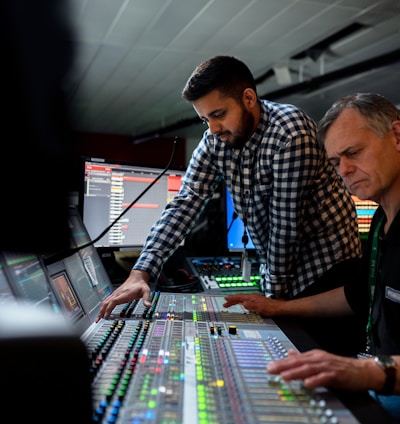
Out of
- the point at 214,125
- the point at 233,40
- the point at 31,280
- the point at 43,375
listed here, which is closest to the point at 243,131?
the point at 214,125

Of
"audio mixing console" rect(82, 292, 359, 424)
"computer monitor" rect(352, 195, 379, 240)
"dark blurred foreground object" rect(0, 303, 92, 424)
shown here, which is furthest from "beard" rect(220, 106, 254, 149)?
"computer monitor" rect(352, 195, 379, 240)

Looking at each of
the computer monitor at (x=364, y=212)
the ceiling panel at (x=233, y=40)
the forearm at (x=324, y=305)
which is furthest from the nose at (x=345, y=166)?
the ceiling panel at (x=233, y=40)

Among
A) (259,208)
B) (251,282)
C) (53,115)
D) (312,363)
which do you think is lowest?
(251,282)

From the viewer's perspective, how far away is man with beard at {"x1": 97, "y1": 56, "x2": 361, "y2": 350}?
4.47ft

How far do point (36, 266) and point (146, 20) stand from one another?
418cm

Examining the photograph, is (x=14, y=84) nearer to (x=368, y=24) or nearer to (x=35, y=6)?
(x=35, y=6)

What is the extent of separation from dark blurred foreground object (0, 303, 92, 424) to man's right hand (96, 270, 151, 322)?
0.70m

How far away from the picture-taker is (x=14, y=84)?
0.97 feet

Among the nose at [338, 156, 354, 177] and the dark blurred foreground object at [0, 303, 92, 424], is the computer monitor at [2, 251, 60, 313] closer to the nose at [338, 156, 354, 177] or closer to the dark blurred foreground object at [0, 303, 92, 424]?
the dark blurred foreground object at [0, 303, 92, 424]

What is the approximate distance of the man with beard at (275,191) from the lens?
53.6 inches

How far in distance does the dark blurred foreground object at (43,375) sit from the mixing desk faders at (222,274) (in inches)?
48.8

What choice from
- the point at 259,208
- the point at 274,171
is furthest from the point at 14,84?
the point at 259,208

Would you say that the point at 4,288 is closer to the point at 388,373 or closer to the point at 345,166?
the point at 388,373

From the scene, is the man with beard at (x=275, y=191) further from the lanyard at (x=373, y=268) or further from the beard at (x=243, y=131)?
the lanyard at (x=373, y=268)
